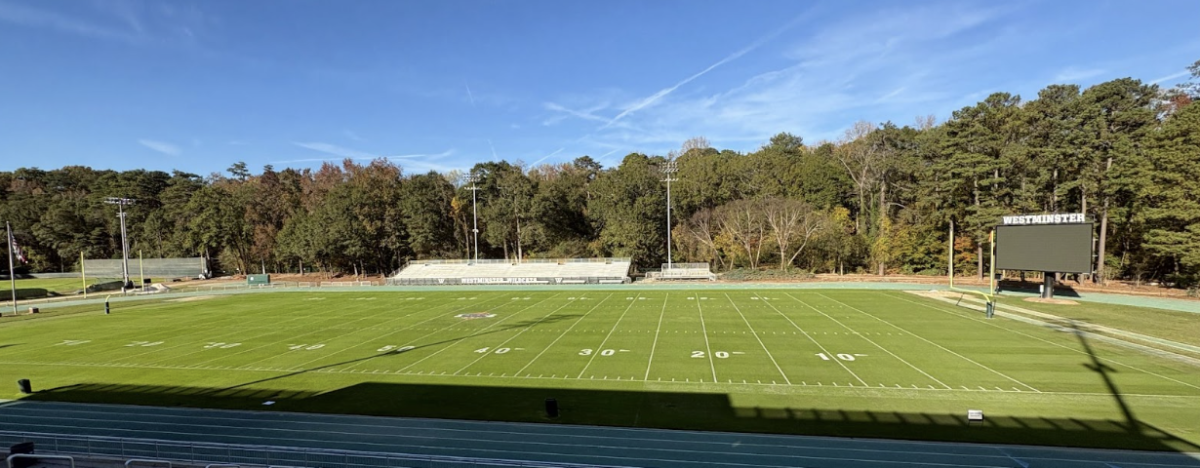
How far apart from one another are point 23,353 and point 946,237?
7801cm

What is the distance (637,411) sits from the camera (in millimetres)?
14688

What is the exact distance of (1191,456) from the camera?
1120cm

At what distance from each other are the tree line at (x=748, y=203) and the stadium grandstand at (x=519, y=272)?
5.17 metres

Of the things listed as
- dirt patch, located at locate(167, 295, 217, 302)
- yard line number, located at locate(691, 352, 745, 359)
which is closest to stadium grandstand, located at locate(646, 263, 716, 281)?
yard line number, located at locate(691, 352, 745, 359)

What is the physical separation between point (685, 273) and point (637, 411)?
1685 inches

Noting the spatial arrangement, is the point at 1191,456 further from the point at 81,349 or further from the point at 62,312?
the point at 62,312

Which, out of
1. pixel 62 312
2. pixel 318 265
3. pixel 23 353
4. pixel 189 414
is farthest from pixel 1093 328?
pixel 318 265

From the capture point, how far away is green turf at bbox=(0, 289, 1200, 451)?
13.9 meters

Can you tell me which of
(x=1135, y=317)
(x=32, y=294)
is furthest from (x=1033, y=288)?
(x=32, y=294)

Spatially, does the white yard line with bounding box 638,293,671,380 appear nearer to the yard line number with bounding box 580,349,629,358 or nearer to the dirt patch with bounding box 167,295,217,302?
the yard line number with bounding box 580,349,629,358

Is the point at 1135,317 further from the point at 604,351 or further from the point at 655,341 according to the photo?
the point at 604,351

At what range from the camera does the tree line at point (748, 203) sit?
4353 cm

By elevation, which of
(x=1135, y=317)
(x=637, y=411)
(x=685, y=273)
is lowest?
(x=685, y=273)

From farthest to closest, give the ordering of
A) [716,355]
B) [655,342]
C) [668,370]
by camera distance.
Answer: [655,342] < [716,355] < [668,370]
